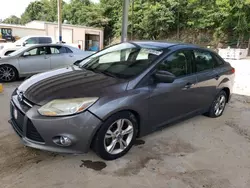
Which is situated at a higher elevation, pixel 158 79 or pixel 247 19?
pixel 247 19

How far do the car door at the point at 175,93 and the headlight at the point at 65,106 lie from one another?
0.88 meters

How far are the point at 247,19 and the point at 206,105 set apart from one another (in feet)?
73.8

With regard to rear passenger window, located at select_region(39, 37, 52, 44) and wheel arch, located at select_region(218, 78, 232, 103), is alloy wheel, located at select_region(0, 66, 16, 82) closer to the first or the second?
wheel arch, located at select_region(218, 78, 232, 103)

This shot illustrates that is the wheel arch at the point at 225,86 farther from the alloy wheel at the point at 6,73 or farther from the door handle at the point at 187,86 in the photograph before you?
the alloy wheel at the point at 6,73

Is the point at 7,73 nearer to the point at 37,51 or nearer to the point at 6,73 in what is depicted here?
the point at 6,73

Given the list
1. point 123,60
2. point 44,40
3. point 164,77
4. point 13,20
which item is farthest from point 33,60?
point 13,20

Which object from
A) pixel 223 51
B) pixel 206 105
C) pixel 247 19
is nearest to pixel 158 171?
pixel 206 105

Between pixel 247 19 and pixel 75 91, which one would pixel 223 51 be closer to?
pixel 247 19

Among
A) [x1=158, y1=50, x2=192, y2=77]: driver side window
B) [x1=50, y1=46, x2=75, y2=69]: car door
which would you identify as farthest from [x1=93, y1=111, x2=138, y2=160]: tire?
[x1=50, y1=46, x2=75, y2=69]: car door

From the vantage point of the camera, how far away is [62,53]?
7348mm

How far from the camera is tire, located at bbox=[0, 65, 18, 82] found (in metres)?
6.36

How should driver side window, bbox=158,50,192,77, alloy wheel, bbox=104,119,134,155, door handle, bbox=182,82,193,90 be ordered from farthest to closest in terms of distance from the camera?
1. door handle, bbox=182,82,193,90
2. driver side window, bbox=158,50,192,77
3. alloy wheel, bbox=104,119,134,155

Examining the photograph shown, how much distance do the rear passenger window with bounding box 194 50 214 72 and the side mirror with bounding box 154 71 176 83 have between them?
962mm

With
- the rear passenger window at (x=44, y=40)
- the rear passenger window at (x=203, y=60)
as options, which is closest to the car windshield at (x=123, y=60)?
the rear passenger window at (x=203, y=60)
